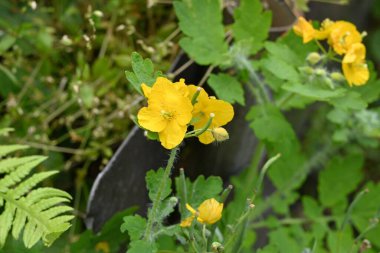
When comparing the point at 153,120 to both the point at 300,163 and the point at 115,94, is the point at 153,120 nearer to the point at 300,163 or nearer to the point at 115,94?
the point at 115,94

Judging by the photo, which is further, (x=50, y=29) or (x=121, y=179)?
(x=50, y=29)

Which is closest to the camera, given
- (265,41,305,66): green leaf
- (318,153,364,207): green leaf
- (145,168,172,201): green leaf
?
A: (145,168,172,201): green leaf

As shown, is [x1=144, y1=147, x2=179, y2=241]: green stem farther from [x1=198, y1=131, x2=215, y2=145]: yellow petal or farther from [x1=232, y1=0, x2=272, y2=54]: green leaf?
[x1=232, y1=0, x2=272, y2=54]: green leaf

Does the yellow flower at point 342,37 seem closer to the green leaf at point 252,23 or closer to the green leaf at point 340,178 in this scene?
the green leaf at point 252,23

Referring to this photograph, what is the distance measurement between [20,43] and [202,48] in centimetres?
55

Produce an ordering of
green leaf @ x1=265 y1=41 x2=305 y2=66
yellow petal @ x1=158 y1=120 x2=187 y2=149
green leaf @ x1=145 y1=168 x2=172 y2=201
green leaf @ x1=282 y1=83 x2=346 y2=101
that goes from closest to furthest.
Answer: yellow petal @ x1=158 y1=120 x2=187 y2=149, green leaf @ x1=145 y1=168 x2=172 y2=201, green leaf @ x1=282 y1=83 x2=346 y2=101, green leaf @ x1=265 y1=41 x2=305 y2=66

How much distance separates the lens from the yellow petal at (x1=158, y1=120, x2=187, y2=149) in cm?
95

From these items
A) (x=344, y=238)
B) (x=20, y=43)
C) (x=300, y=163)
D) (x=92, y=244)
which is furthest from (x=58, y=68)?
(x=344, y=238)

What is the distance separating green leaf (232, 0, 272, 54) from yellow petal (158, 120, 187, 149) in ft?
1.51

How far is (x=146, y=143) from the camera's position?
141 centimetres

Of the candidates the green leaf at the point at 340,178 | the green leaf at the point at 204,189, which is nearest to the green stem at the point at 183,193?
the green leaf at the point at 204,189

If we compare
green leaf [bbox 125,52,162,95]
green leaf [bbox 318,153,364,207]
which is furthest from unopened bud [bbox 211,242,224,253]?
green leaf [bbox 318,153,364,207]

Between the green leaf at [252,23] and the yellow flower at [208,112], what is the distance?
39 centimetres

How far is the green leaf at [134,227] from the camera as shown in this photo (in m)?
1.05
